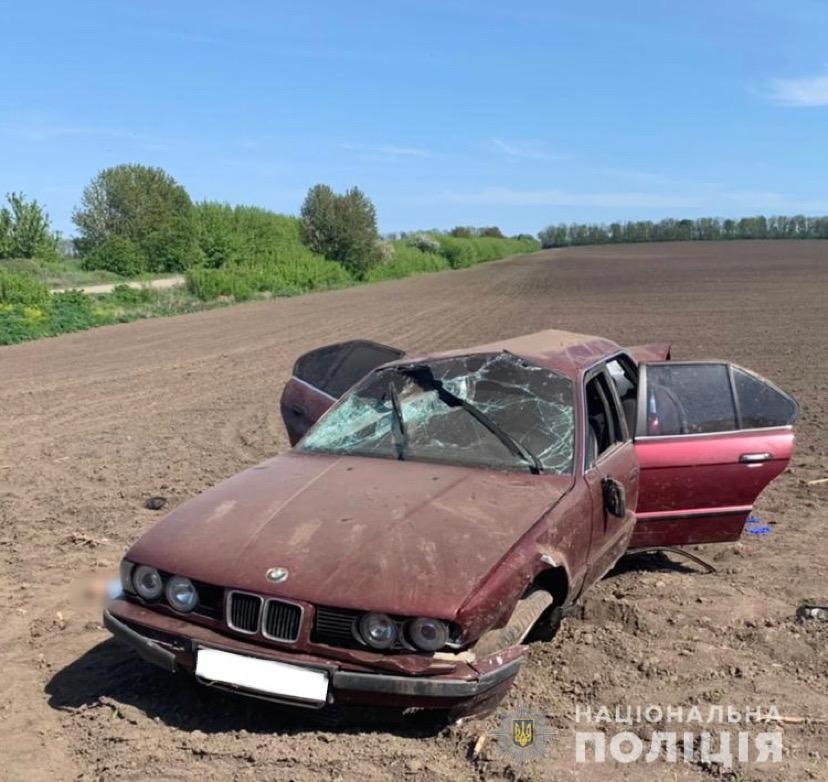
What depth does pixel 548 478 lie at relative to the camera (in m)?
3.89

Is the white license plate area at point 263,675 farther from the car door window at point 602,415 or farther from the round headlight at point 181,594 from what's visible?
the car door window at point 602,415

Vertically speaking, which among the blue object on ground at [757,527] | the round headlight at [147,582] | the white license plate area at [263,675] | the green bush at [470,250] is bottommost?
the blue object on ground at [757,527]

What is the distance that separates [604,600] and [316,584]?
2.04m

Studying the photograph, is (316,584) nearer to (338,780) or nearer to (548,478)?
(338,780)

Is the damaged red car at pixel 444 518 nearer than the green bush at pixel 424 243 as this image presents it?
Yes

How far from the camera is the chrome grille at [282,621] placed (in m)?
3.05

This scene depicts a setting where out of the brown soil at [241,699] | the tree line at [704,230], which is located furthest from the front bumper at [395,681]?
the tree line at [704,230]

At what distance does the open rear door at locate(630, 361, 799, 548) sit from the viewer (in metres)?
4.63

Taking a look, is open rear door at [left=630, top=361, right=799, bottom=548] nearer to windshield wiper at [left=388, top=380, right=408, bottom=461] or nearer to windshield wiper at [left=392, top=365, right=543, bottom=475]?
windshield wiper at [left=392, top=365, right=543, bottom=475]

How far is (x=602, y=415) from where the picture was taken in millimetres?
4582

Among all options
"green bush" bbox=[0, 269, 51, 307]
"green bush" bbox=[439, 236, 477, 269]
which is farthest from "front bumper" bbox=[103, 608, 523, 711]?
"green bush" bbox=[439, 236, 477, 269]

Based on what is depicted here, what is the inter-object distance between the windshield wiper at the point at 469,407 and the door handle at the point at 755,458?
1.42 metres

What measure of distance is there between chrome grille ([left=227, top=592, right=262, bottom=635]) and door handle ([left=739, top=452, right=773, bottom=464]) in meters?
2.92

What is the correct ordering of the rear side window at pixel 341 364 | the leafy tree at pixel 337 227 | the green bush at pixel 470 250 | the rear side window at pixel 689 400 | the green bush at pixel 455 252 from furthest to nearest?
1. the green bush at pixel 470 250
2. the green bush at pixel 455 252
3. the leafy tree at pixel 337 227
4. the rear side window at pixel 341 364
5. the rear side window at pixel 689 400
